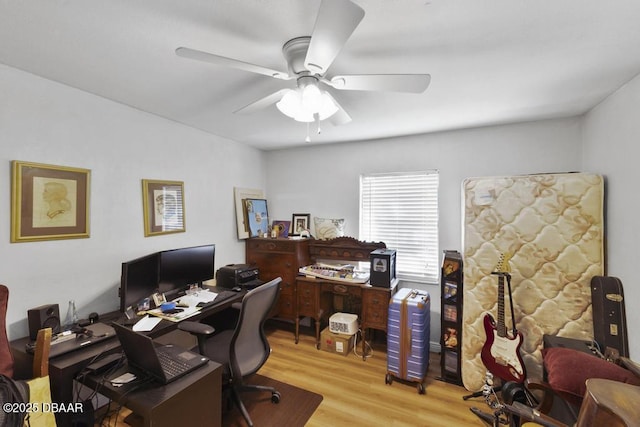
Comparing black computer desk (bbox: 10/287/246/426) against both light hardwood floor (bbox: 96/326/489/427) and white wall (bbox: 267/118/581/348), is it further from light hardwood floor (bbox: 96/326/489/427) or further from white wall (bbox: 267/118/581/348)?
white wall (bbox: 267/118/581/348)

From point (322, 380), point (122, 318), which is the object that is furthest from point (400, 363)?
point (122, 318)

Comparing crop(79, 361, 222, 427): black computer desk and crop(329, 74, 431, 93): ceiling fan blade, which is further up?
crop(329, 74, 431, 93): ceiling fan blade

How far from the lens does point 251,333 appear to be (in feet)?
6.53

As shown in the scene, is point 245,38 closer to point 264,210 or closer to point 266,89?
point 266,89

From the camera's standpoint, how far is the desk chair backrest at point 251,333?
5.93 feet

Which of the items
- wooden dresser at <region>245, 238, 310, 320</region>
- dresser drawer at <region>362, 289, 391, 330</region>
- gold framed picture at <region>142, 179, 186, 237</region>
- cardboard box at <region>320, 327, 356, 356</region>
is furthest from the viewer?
wooden dresser at <region>245, 238, 310, 320</region>

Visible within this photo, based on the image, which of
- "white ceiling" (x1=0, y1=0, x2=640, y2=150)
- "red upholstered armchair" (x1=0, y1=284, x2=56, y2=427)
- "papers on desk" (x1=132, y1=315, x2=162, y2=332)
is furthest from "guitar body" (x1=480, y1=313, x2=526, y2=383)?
"red upholstered armchair" (x1=0, y1=284, x2=56, y2=427)

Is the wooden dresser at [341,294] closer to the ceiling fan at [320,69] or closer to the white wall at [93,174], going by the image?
the white wall at [93,174]

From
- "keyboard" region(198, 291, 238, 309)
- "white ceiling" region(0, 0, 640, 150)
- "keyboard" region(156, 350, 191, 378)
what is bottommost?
"keyboard" region(156, 350, 191, 378)

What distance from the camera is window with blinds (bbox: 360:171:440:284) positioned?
3.10 m

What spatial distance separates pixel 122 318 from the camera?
203 cm

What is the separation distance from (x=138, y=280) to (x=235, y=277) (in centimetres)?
101

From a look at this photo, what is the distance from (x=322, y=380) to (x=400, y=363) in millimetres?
739

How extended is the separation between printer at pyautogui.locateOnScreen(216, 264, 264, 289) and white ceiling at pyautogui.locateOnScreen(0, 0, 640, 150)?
5.59 ft
